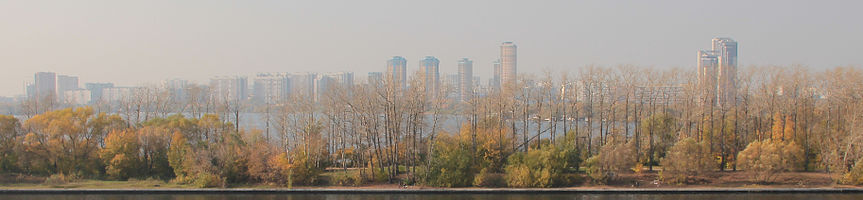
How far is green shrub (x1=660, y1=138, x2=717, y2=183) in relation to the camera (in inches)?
957

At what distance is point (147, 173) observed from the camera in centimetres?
2642

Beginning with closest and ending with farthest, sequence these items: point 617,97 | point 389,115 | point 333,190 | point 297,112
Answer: point 333,190
point 389,115
point 617,97
point 297,112

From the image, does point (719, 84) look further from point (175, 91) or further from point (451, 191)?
point (175, 91)

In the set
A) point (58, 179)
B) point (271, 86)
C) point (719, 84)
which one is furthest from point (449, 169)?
point (271, 86)

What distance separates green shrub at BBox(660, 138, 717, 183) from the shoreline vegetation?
2.5 inches

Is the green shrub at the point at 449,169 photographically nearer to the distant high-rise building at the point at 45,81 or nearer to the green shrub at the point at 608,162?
the green shrub at the point at 608,162

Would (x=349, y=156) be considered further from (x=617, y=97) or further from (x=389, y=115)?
(x=617, y=97)

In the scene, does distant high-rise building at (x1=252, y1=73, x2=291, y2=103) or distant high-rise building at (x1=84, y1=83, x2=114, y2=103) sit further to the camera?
distant high-rise building at (x1=252, y1=73, x2=291, y2=103)

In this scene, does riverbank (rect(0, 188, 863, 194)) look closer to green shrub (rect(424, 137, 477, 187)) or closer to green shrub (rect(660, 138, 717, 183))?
green shrub (rect(424, 137, 477, 187))

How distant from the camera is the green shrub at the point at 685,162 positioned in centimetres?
2430

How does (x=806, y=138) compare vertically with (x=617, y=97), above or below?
below

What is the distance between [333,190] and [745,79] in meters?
20.1

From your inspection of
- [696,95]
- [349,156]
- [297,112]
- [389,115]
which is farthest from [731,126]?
[297,112]

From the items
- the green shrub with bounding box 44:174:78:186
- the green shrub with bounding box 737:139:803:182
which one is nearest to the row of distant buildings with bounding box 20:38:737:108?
the green shrub with bounding box 737:139:803:182
